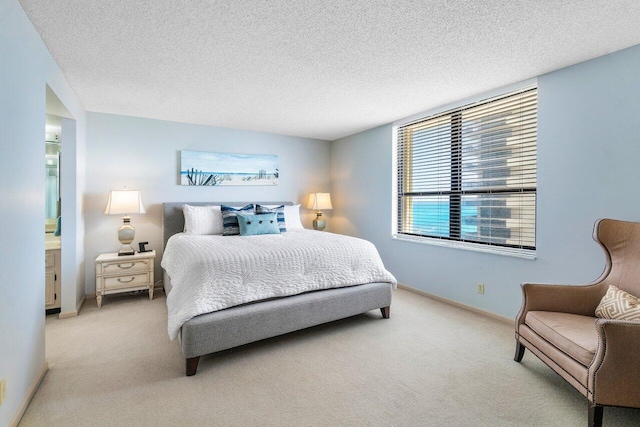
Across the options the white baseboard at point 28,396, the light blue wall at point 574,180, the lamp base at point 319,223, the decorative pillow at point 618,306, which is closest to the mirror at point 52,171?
the white baseboard at point 28,396

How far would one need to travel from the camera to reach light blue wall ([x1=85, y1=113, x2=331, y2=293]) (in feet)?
12.4

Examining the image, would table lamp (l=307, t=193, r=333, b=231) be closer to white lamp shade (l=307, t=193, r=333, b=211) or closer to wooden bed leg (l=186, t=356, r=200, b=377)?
white lamp shade (l=307, t=193, r=333, b=211)

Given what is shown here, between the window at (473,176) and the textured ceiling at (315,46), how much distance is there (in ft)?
1.12

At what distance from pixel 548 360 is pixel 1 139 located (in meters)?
3.26

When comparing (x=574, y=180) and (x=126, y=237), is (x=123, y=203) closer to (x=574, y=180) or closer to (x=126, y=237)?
(x=126, y=237)

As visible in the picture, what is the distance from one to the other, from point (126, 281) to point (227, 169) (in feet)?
6.53

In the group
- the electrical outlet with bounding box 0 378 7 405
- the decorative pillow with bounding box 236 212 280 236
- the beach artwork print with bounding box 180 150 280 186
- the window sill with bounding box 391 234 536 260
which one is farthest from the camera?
the beach artwork print with bounding box 180 150 280 186

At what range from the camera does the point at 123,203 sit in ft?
11.8

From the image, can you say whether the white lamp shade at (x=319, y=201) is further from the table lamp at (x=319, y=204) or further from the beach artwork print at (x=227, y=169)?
the beach artwork print at (x=227, y=169)

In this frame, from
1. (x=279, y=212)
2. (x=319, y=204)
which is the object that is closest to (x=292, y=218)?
(x=279, y=212)

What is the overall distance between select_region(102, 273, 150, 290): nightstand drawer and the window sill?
3.28m

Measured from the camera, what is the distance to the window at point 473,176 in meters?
2.88

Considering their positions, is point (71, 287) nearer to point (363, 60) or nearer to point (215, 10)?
point (215, 10)

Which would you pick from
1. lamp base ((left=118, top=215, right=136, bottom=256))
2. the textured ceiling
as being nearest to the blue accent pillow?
the textured ceiling
